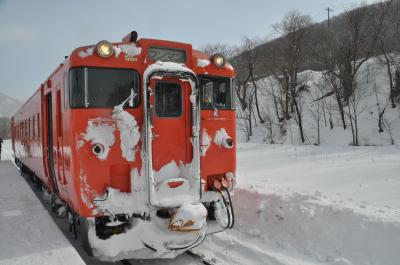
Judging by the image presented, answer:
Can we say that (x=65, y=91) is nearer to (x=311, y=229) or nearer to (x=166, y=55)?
(x=166, y=55)

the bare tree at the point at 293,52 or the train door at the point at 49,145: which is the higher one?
the bare tree at the point at 293,52

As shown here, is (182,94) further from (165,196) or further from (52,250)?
(52,250)

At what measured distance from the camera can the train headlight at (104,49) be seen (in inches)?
187

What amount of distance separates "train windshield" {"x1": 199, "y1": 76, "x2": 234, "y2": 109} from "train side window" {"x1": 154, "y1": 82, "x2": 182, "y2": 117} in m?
0.56

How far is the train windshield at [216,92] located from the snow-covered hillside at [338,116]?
1830 centimetres

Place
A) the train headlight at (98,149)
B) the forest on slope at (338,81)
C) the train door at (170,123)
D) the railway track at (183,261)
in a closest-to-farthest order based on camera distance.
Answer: the train headlight at (98,149), the train door at (170,123), the railway track at (183,261), the forest on slope at (338,81)

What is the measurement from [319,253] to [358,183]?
4.33 metres

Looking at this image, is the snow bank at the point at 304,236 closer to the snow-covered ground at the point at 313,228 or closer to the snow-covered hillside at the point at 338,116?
the snow-covered ground at the point at 313,228

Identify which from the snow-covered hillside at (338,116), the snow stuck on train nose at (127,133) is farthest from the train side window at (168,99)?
the snow-covered hillside at (338,116)

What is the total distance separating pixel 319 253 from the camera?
17.9 feet

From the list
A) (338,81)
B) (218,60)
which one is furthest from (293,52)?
(218,60)

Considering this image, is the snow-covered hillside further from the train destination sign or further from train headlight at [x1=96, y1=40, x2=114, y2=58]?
train headlight at [x1=96, y1=40, x2=114, y2=58]

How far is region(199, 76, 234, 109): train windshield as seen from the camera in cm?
581

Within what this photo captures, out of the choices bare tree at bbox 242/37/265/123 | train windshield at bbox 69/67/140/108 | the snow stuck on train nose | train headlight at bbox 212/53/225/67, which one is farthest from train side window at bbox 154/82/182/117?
bare tree at bbox 242/37/265/123
